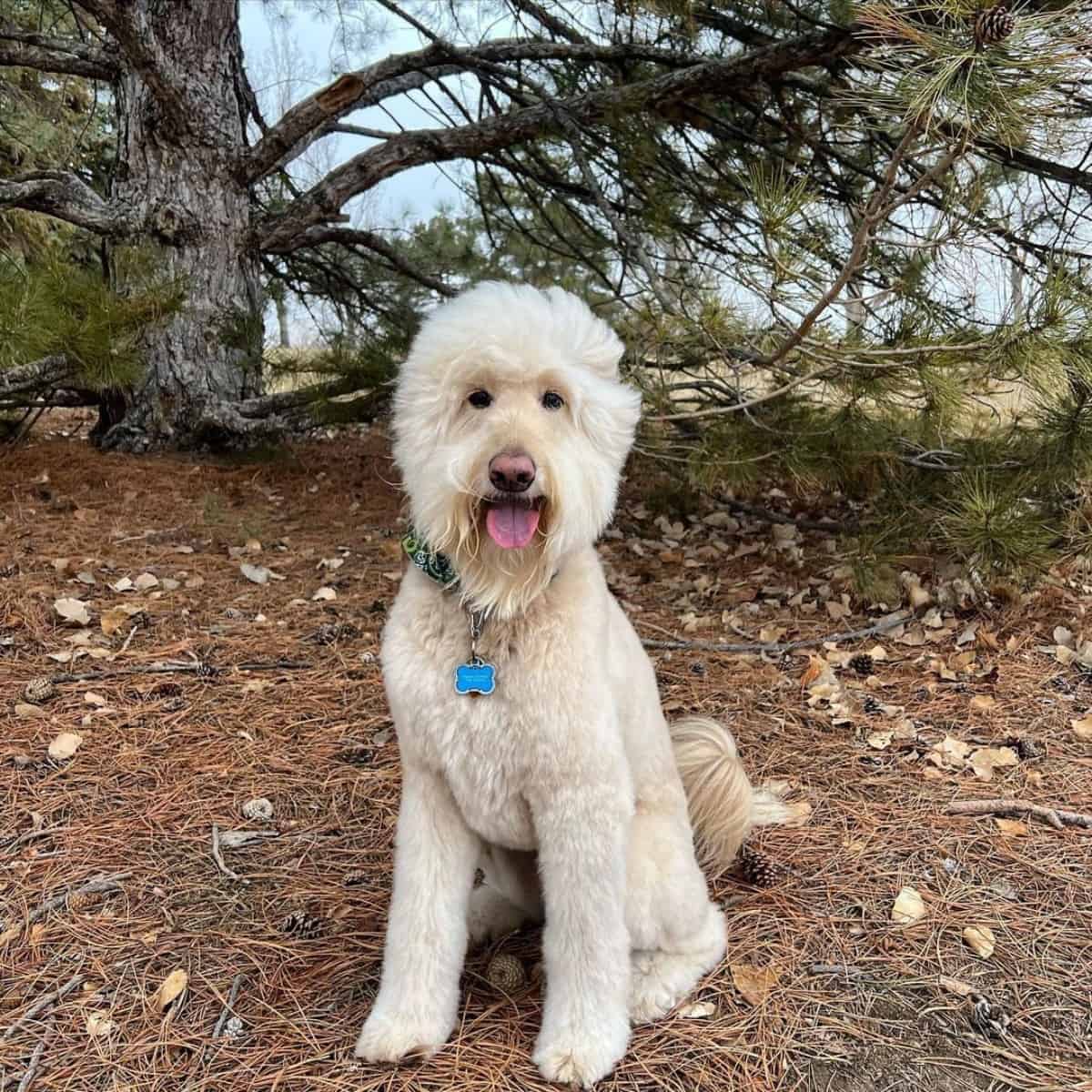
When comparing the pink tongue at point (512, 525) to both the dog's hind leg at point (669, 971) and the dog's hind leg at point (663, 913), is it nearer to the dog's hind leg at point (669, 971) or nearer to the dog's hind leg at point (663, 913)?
the dog's hind leg at point (663, 913)

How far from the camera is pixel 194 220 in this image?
5.78m

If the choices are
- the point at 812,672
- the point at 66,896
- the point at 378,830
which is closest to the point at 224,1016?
the point at 66,896

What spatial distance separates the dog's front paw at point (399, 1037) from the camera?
6.07 feet

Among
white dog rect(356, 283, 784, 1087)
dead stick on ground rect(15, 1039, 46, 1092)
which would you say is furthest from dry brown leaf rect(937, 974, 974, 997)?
dead stick on ground rect(15, 1039, 46, 1092)

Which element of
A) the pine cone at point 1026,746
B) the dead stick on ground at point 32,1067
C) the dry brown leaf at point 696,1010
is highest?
the pine cone at point 1026,746

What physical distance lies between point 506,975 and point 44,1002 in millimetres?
1042

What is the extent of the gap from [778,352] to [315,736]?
2.10 m

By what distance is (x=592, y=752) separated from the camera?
5.92 ft

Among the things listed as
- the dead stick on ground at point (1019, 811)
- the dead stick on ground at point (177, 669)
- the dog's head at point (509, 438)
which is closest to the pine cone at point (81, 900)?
the dead stick on ground at point (177, 669)

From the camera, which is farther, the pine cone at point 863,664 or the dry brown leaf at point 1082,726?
the pine cone at point 863,664

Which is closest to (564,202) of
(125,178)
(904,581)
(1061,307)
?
(125,178)

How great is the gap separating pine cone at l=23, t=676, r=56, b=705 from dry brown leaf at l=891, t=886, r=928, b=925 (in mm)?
2905

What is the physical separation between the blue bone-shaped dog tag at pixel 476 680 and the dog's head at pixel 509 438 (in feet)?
0.43

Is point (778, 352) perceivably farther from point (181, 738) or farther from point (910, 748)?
point (181, 738)
